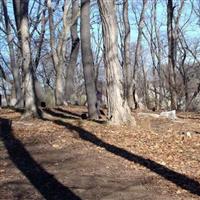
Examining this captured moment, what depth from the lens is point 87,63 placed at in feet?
53.4

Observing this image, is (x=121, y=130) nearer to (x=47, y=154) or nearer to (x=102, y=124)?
(x=102, y=124)

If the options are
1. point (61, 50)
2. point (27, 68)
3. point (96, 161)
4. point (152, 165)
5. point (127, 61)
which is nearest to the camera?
point (152, 165)

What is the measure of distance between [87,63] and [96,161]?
713cm

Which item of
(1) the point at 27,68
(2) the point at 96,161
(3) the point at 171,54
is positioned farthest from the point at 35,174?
(3) the point at 171,54

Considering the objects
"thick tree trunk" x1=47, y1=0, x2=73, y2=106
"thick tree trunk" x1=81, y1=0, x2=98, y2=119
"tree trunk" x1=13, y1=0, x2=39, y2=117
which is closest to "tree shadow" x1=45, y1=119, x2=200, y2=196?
"tree trunk" x1=13, y1=0, x2=39, y2=117

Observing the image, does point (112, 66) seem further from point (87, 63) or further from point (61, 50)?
point (61, 50)

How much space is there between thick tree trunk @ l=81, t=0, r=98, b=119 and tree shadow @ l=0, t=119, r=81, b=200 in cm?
378

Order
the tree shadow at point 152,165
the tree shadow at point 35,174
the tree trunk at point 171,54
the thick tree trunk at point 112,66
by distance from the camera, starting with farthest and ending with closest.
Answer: the tree trunk at point 171,54, the thick tree trunk at point 112,66, the tree shadow at point 152,165, the tree shadow at point 35,174

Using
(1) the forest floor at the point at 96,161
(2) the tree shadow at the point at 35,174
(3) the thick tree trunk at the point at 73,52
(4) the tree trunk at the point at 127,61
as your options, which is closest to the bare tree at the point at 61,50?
(3) the thick tree trunk at the point at 73,52

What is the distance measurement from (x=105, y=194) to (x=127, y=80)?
19773mm

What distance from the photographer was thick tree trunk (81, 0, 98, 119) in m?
16.1

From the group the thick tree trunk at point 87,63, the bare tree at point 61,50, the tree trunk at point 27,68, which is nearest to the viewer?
the tree trunk at point 27,68

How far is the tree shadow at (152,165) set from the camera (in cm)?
773

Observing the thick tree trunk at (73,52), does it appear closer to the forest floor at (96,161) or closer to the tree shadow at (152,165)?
the forest floor at (96,161)
